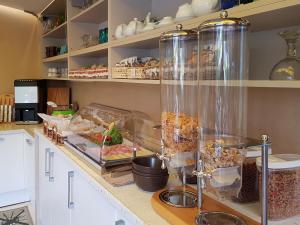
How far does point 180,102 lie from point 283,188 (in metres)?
0.47

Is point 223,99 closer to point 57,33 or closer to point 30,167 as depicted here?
point 30,167

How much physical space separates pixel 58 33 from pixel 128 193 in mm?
2673

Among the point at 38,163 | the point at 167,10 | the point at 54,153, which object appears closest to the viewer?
the point at 167,10

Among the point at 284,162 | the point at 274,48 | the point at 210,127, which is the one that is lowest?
the point at 284,162

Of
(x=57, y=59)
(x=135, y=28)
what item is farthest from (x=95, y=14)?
(x=57, y=59)

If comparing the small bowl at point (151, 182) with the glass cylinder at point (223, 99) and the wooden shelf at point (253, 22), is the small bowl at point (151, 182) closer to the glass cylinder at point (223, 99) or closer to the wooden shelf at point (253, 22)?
the glass cylinder at point (223, 99)

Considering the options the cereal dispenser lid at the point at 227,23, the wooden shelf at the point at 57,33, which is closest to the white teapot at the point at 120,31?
the cereal dispenser lid at the point at 227,23

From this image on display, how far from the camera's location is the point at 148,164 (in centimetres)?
138

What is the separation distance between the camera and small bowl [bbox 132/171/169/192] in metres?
1.22

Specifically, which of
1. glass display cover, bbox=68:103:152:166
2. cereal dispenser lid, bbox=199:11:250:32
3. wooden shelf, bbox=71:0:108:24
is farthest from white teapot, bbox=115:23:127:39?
cereal dispenser lid, bbox=199:11:250:32

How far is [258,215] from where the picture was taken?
987 millimetres

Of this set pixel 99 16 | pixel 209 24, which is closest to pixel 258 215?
pixel 209 24

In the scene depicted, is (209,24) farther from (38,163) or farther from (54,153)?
(38,163)

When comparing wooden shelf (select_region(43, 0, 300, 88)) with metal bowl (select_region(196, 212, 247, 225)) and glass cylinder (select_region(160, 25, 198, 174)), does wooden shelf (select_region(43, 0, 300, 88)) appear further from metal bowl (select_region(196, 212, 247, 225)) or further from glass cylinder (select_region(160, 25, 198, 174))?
metal bowl (select_region(196, 212, 247, 225))
